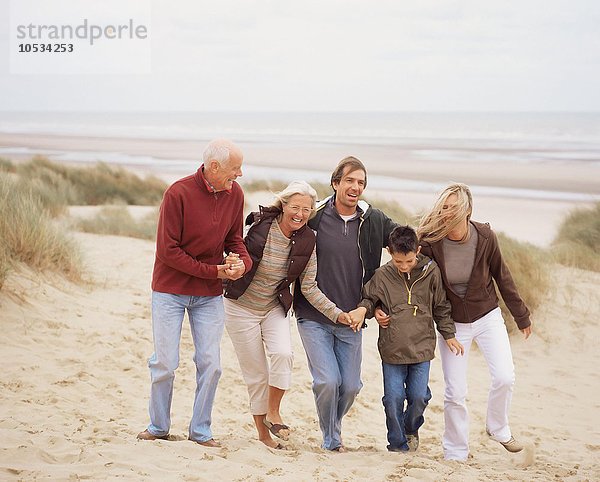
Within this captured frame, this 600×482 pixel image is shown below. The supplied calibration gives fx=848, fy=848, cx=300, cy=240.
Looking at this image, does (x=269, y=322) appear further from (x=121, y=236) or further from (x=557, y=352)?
(x=121, y=236)

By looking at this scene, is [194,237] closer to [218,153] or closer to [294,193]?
[218,153]

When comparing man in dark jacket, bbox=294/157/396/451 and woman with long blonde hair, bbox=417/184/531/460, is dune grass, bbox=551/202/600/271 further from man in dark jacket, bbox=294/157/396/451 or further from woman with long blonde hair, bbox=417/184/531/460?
man in dark jacket, bbox=294/157/396/451

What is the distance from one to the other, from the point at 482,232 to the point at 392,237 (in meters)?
0.60

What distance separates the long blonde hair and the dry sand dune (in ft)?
4.65

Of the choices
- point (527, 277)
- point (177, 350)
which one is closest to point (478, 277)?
point (177, 350)

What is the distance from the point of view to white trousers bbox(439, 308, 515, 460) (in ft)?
17.4

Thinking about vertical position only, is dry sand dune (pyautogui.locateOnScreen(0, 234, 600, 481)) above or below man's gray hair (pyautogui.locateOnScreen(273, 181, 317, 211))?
below

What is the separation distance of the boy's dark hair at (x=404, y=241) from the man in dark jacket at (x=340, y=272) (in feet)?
0.75

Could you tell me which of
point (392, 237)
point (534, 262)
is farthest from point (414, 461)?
point (534, 262)

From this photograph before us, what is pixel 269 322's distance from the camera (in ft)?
17.7

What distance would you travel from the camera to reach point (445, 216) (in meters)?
5.23

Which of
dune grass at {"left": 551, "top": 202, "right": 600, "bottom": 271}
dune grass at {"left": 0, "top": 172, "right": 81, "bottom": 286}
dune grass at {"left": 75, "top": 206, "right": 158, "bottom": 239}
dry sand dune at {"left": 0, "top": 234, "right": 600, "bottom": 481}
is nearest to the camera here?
dry sand dune at {"left": 0, "top": 234, "right": 600, "bottom": 481}

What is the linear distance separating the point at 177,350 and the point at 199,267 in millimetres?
578

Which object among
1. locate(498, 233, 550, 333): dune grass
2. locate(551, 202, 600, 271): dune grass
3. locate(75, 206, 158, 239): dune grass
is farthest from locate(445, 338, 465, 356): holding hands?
locate(75, 206, 158, 239): dune grass
